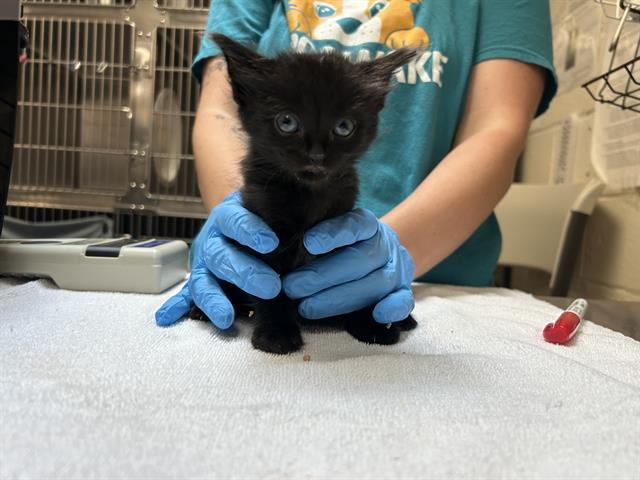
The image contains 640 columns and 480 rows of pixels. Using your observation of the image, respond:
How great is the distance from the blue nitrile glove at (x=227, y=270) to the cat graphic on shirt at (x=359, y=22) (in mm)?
655

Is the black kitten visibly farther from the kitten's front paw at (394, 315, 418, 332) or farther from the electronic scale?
the electronic scale

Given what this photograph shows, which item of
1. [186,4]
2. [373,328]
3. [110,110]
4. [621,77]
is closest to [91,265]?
[373,328]

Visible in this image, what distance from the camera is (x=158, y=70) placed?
1.91m

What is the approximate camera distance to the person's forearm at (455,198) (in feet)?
3.71

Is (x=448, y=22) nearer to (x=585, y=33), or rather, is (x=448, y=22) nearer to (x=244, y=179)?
(x=585, y=33)

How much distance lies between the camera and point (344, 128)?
0.68 m

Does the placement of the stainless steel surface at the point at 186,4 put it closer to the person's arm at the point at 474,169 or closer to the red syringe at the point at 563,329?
the person's arm at the point at 474,169

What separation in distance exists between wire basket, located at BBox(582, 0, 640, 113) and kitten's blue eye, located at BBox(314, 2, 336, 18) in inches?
26.1

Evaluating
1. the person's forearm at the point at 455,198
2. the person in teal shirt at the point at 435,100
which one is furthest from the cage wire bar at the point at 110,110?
the person's forearm at the point at 455,198

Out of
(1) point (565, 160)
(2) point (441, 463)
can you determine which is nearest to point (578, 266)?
(1) point (565, 160)

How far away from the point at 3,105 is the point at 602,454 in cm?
115

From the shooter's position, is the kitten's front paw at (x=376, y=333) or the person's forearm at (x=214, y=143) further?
the person's forearm at (x=214, y=143)

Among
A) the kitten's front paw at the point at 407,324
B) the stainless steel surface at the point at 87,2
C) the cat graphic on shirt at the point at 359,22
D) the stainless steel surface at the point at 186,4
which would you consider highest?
the stainless steel surface at the point at 186,4

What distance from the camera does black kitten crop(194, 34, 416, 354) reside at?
2.16 feet
